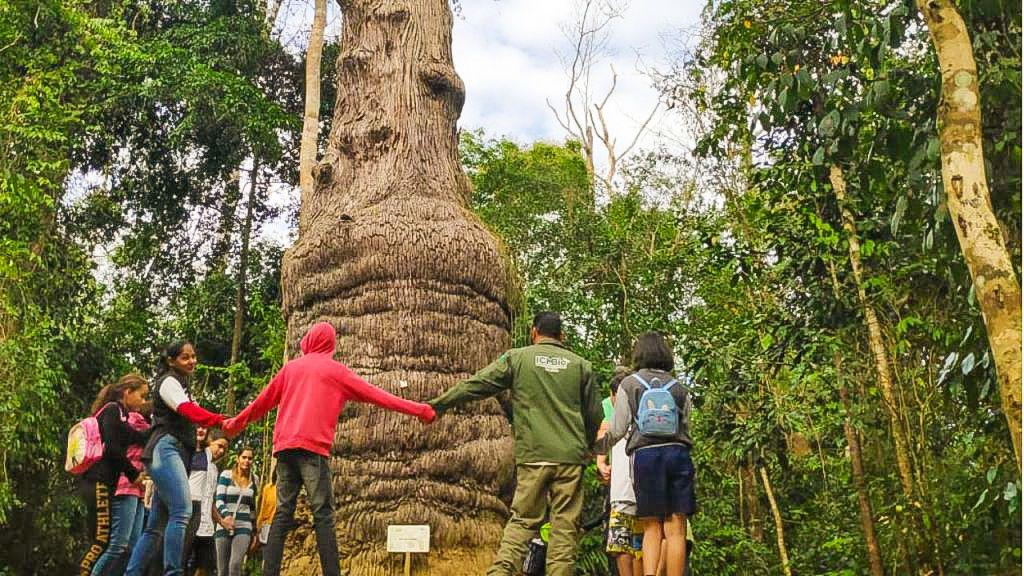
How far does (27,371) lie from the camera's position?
444 inches

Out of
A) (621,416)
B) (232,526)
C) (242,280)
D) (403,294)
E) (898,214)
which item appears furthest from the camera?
(242,280)

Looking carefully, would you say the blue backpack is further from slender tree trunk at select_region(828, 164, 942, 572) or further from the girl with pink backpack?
slender tree trunk at select_region(828, 164, 942, 572)

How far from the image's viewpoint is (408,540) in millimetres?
5477

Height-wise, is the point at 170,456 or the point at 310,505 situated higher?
the point at 170,456

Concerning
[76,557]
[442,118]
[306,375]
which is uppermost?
[442,118]

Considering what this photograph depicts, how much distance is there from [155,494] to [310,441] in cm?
116

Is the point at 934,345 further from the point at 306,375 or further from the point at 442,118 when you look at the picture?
the point at 306,375

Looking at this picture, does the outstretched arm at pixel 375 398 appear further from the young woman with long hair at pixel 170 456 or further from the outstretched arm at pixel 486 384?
the young woman with long hair at pixel 170 456

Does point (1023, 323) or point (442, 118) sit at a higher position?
point (442, 118)

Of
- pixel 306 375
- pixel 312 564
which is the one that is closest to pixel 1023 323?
pixel 306 375

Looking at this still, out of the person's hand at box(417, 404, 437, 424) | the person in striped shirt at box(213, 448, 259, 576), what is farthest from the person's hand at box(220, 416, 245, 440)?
the person in striped shirt at box(213, 448, 259, 576)

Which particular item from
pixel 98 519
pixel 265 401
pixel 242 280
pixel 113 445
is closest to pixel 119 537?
pixel 98 519

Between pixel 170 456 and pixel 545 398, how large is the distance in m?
2.09

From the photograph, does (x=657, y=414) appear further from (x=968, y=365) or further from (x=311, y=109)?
(x=311, y=109)
